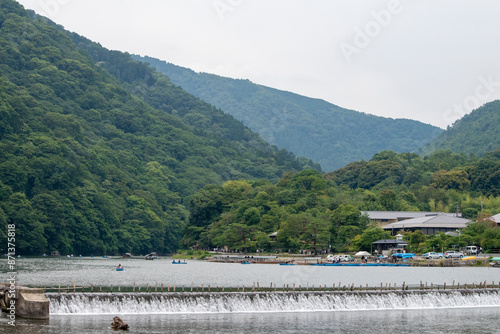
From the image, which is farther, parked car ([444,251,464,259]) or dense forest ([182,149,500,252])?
dense forest ([182,149,500,252])

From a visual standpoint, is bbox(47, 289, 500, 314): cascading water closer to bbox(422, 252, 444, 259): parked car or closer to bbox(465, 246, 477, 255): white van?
bbox(422, 252, 444, 259): parked car

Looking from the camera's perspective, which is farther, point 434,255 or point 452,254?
point 434,255

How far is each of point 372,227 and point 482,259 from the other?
34945mm

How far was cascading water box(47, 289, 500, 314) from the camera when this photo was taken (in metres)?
57.0


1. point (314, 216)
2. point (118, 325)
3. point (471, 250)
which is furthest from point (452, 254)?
point (118, 325)

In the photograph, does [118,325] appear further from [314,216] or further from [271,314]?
[314,216]

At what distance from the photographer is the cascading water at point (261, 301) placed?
56969mm

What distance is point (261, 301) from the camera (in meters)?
63.2

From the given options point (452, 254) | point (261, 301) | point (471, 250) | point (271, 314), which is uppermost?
point (471, 250)

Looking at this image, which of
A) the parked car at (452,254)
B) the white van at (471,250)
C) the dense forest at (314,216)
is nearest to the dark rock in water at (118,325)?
the parked car at (452,254)

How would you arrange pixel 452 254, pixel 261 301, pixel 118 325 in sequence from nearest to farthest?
pixel 118 325 < pixel 261 301 < pixel 452 254

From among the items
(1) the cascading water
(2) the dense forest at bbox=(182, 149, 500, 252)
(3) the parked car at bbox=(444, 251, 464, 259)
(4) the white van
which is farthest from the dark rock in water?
(2) the dense forest at bbox=(182, 149, 500, 252)

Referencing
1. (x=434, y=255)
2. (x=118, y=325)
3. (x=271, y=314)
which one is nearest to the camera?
(x=118, y=325)

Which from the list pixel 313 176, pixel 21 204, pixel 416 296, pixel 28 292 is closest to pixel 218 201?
pixel 313 176
